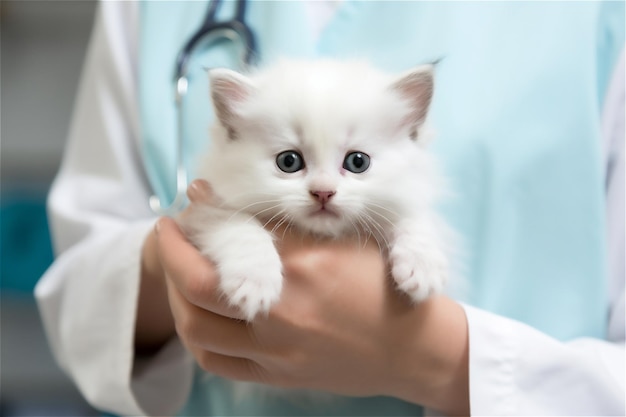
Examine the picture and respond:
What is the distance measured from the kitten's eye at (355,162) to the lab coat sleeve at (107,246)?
0.47 metres

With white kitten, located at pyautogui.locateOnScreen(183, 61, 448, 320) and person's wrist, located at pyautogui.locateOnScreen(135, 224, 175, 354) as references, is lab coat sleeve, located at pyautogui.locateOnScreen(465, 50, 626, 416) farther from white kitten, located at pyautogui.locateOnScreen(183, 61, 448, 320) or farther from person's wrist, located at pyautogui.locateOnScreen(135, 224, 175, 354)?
person's wrist, located at pyautogui.locateOnScreen(135, 224, 175, 354)

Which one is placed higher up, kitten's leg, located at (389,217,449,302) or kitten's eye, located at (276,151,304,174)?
kitten's eye, located at (276,151,304,174)

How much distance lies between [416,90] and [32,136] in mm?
2123

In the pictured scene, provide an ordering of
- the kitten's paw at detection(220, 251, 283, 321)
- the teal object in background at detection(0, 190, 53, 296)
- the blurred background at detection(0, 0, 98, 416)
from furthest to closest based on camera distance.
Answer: the blurred background at detection(0, 0, 98, 416) < the teal object in background at detection(0, 190, 53, 296) < the kitten's paw at detection(220, 251, 283, 321)

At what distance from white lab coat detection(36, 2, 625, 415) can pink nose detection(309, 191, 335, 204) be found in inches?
13.1

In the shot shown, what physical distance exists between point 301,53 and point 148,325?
633mm

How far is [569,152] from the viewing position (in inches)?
41.9

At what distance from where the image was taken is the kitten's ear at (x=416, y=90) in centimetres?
86

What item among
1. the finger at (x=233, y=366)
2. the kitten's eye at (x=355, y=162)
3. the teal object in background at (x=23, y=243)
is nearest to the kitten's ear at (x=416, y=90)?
the kitten's eye at (x=355, y=162)

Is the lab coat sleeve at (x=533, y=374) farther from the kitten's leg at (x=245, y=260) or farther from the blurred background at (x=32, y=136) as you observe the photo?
the blurred background at (x=32, y=136)

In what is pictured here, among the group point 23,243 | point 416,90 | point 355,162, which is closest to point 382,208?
point 355,162

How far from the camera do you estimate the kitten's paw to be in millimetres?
767

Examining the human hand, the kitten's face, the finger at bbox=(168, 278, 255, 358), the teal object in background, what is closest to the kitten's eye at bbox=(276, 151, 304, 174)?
the kitten's face

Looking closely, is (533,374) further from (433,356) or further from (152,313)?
(152,313)
